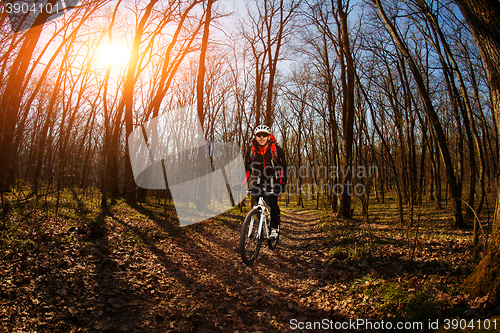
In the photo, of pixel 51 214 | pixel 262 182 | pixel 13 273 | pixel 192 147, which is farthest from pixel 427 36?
pixel 192 147

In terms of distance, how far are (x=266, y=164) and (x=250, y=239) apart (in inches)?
65.1

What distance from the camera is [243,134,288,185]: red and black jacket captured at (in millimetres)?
5098

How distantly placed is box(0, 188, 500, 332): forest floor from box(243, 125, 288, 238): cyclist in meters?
1.78

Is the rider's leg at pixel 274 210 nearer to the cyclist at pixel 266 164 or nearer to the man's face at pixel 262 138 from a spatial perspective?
the cyclist at pixel 266 164

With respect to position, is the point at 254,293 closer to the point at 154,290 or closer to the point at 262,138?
the point at 154,290

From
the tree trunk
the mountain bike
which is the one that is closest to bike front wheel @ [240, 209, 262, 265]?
the mountain bike

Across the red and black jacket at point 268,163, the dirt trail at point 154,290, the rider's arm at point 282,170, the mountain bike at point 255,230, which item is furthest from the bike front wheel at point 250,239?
the rider's arm at point 282,170

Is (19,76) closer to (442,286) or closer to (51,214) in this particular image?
(51,214)

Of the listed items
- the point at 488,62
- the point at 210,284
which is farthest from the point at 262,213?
the point at 488,62

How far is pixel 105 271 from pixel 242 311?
99.8 inches

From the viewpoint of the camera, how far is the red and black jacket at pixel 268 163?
510 centimetres

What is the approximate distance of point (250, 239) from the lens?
509 centimetres

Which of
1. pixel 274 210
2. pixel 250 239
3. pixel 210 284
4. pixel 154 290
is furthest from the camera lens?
pixel 274 210

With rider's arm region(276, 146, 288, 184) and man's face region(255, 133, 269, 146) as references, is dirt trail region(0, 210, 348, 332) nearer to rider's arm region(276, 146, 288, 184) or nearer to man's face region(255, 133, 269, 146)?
rider's arm region(276, 146, 288, 184)
